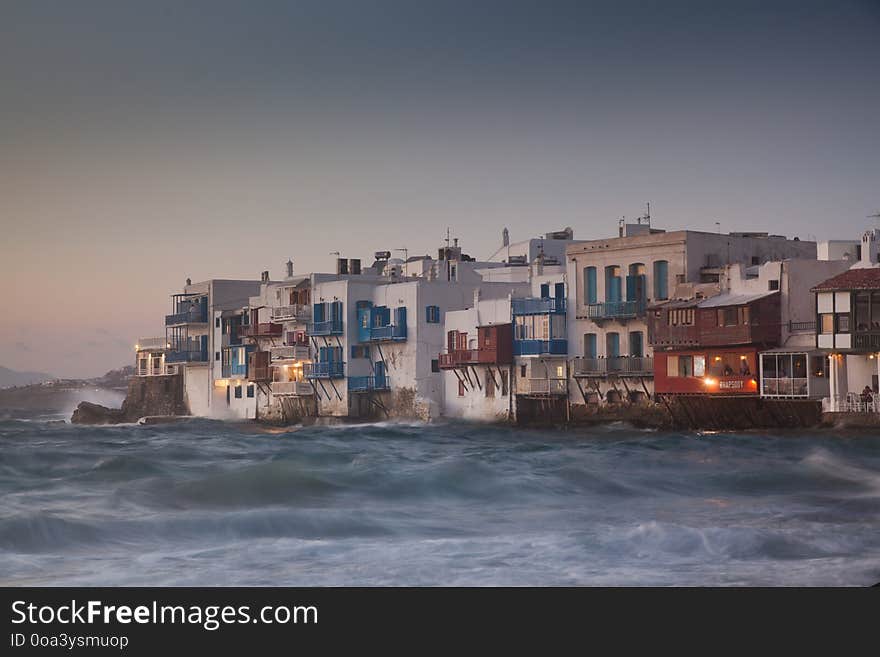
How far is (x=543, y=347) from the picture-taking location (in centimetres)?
2498

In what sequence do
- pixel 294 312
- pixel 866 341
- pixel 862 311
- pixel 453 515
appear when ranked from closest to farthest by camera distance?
pixel 453 515
pixel 866 341
pixel 862 311
pixel 294 312

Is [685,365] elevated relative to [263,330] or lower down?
lower down

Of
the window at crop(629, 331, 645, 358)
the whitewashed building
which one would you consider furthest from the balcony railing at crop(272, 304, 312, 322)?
the window at crop(629, 331, 645, 358)

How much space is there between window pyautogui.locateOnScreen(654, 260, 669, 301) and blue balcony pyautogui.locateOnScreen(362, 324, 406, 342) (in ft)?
21.5

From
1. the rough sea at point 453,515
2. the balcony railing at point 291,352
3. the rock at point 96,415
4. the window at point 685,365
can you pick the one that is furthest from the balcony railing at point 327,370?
the rough sea at point 453,515

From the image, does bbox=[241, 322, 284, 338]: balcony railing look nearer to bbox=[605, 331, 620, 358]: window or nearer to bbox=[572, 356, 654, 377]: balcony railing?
bbox=[572, 356, 654, 377]: balcony railing

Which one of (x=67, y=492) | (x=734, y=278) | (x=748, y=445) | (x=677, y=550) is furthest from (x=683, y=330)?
(x=677, y=550)

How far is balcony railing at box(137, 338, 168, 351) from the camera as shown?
37.6 m

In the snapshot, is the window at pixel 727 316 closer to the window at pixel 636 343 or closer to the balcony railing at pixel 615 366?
the balcony railing at pixel 615 366

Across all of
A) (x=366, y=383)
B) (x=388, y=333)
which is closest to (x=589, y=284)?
(x=388, y=333)

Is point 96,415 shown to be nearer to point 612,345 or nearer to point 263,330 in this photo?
point 263,330

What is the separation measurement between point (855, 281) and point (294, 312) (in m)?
14.7

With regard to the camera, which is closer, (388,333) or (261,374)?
(388,333)
